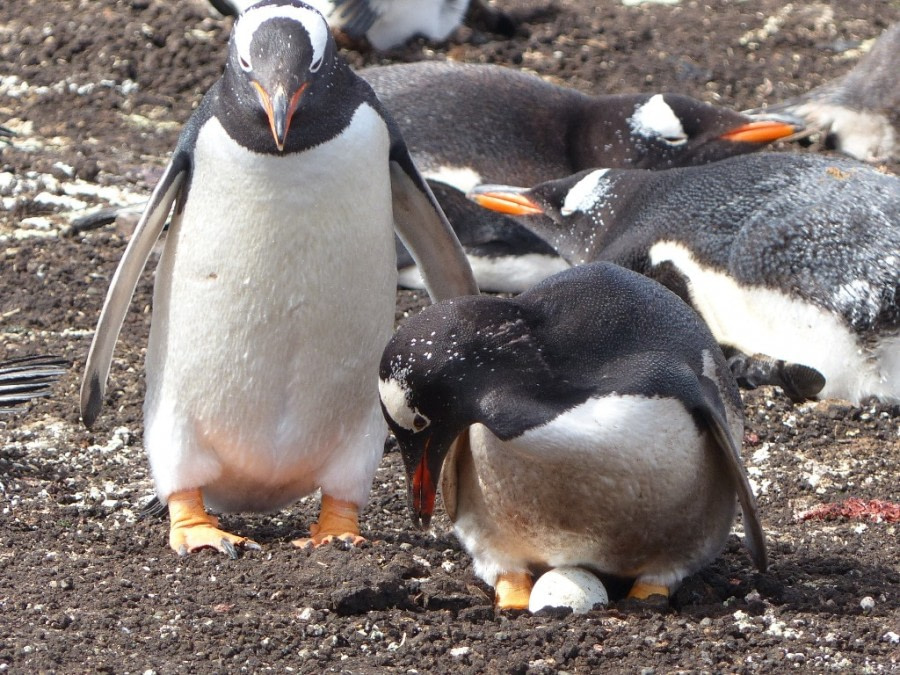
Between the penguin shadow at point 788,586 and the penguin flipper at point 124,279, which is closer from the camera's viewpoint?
the penguin shadow at point 788,586

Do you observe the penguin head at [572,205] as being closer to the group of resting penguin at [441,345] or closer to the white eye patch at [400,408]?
the group of resting penguin at [441,345]

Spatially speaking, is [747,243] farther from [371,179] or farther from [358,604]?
[358,604]

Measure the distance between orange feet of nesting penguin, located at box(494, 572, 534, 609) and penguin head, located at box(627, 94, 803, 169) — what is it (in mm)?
3328

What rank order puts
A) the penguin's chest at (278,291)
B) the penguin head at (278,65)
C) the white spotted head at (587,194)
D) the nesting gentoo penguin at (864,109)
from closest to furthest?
the penguin head at (278,65) → the penguin's chest at (278,291) → the white spotted head at (587,194) → the nesting gentoo penguin at (864,109)

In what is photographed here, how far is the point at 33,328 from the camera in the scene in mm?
4910

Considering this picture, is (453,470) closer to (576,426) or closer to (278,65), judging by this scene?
(576,426)

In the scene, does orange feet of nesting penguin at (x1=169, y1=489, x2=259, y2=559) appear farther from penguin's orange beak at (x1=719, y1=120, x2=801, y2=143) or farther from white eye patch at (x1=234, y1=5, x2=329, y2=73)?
penguin's orange beak at (x1=719, y1=120, x2=801, y2=143)

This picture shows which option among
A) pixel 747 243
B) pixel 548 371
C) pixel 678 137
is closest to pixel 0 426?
pixel 548 371

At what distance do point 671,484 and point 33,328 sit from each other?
275 centimetres

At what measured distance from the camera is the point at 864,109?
6.78 m

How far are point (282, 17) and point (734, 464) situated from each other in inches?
55.1

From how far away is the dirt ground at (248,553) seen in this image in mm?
2684

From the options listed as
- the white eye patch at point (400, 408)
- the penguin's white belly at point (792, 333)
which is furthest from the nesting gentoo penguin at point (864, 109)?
the white eye patch at point (400, 408)

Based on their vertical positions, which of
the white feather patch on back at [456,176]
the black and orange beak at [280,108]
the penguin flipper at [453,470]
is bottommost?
the white feather patch on back at [456,176]
